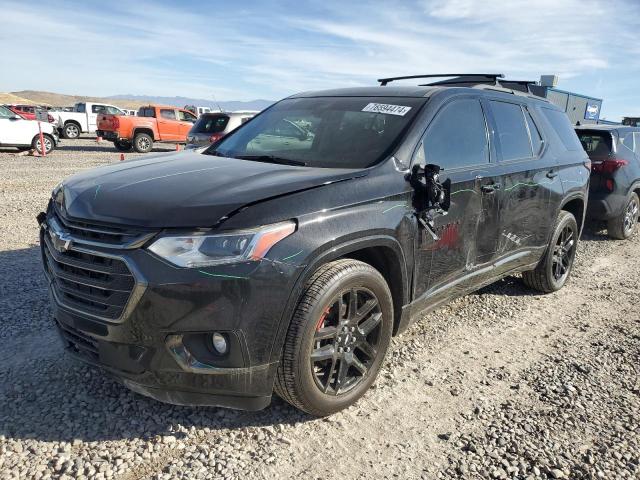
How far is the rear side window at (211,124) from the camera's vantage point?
14.3 m

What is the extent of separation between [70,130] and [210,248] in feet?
85.3

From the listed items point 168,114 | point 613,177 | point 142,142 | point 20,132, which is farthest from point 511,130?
point 168,114

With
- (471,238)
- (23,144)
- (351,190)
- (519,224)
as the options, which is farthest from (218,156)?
(23,144)

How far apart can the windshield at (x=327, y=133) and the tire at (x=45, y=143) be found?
15567 mm

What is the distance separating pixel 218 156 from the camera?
3.58 m

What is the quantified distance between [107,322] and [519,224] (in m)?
3.23

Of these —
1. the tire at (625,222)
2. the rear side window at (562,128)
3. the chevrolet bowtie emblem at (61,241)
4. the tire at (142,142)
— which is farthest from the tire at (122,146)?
the chevrolet bowtie emblem at (61,241)

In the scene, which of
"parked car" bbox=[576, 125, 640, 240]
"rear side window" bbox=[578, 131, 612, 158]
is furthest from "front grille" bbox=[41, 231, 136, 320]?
"rear side window" bbox=[578, 131, 612, 158]

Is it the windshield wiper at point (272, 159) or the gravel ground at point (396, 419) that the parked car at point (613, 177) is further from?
the windshield wiper at point (272, 159)

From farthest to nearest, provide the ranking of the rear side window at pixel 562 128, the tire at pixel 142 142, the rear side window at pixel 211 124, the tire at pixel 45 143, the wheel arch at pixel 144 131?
the tire at pixel 142 142 < the wheel arch at pixel 144 131 < the tire at pixel 45 143 < the rear side window at pixel 211 124 < the rear side window at pixel 562 128

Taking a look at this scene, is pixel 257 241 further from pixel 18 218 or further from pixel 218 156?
pixel 18 218

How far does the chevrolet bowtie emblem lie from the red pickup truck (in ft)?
57.7

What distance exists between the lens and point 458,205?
11.1ft

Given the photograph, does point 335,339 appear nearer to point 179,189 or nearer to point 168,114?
point 179,189
